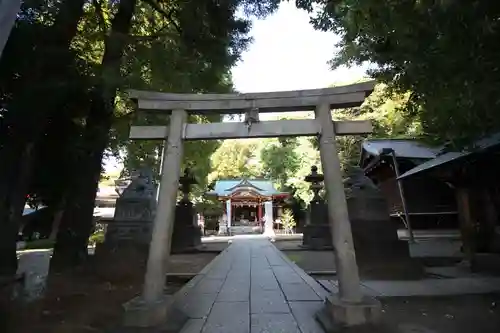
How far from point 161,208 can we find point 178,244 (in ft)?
36.9

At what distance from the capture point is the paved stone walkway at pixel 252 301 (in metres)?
4.34

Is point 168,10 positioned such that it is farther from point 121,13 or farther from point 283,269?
point 283,269

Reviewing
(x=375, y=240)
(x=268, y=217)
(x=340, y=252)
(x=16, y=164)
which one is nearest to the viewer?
(x=340, y=252)

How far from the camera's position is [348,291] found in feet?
13.9

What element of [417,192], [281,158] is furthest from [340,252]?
[281,158]

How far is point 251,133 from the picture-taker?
16.0ft

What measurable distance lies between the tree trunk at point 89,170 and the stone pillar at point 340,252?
4.49 meters

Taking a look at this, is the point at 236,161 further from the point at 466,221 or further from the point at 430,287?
the point at 430,287

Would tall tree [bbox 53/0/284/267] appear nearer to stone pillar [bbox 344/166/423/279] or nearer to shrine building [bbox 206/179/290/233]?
stone pillar [bbox 344/166/423/279]

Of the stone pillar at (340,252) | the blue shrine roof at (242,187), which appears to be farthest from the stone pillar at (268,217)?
the stone pillar at (340,252)

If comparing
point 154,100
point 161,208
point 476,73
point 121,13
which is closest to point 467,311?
point 476,73

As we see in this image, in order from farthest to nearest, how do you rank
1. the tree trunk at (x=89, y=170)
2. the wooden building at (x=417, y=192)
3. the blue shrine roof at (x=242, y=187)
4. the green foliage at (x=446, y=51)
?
the blue shrine roof at (x=242, y=187), the wooden building at (x=417, y=192), the tree trunk at (x=89, y=170), the green foliage at (x=446, y=51)

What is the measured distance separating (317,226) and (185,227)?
209 inches

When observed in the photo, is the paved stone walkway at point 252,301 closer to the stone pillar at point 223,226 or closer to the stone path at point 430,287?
the stone path at point 430,287
